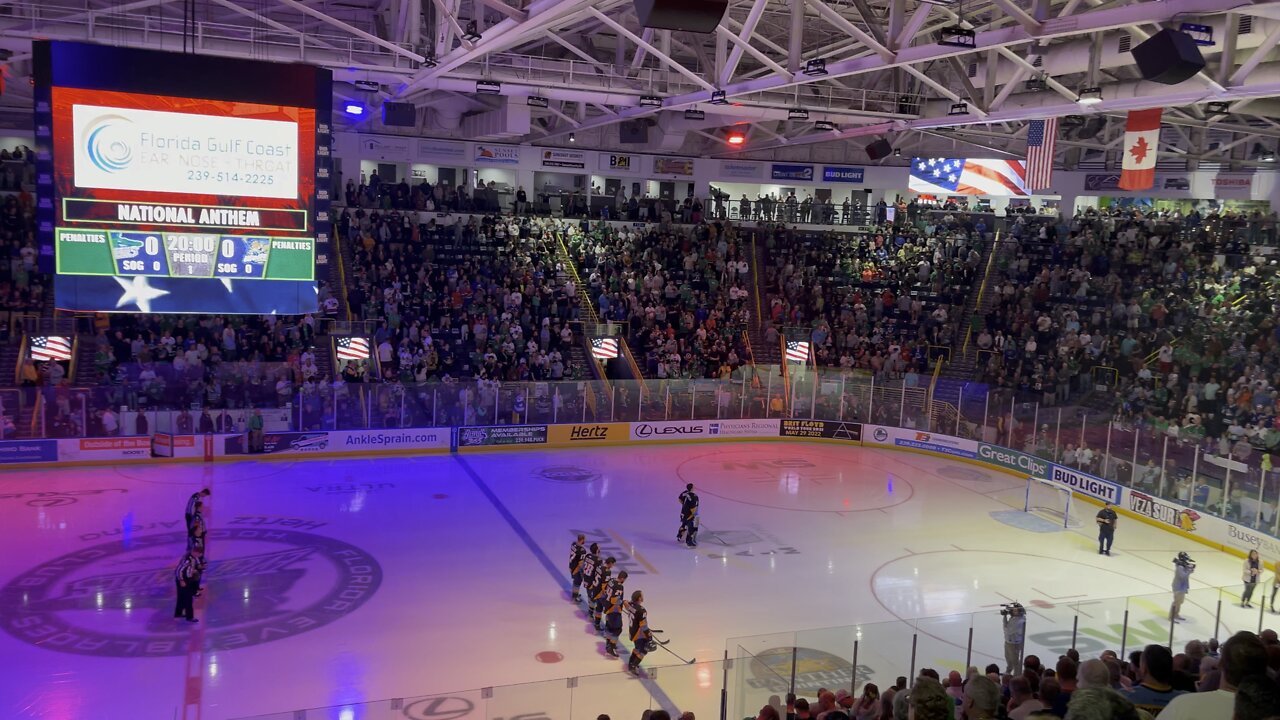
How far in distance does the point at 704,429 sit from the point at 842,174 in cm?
1657

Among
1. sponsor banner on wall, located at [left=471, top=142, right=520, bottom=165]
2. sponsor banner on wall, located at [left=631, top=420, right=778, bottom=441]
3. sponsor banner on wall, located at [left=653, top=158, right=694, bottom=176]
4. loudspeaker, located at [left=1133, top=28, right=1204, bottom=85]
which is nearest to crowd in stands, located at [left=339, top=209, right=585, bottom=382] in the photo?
sponsor banner on wall, located at [left=631, top=420, right=778, bottom=441]

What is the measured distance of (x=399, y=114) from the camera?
1249 inches

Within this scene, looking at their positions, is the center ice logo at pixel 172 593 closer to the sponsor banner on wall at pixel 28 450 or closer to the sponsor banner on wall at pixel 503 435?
the sponsor banner on wall at pixel 28 450

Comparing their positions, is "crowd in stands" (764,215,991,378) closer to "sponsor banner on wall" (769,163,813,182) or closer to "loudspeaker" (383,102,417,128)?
"sponsor banner on wall" (769,163,813,182)

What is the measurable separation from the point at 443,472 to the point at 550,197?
1596cm

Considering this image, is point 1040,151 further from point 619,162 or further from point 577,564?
point 619,162

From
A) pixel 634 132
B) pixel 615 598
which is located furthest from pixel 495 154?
pixel 615 598

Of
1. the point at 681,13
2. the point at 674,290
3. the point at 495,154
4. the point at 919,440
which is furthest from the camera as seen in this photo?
the point at 495,154

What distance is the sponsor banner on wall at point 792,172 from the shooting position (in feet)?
133

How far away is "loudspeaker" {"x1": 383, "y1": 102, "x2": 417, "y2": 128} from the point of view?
31.6 m

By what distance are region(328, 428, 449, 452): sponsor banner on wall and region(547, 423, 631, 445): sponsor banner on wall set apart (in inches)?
111

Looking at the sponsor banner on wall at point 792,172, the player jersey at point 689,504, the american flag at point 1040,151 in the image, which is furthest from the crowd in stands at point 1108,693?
the sponsor banner on wall at point 792,172

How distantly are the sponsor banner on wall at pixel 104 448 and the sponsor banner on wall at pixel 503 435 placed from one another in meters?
7.19

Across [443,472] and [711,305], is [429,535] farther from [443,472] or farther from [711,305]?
[711,305]
